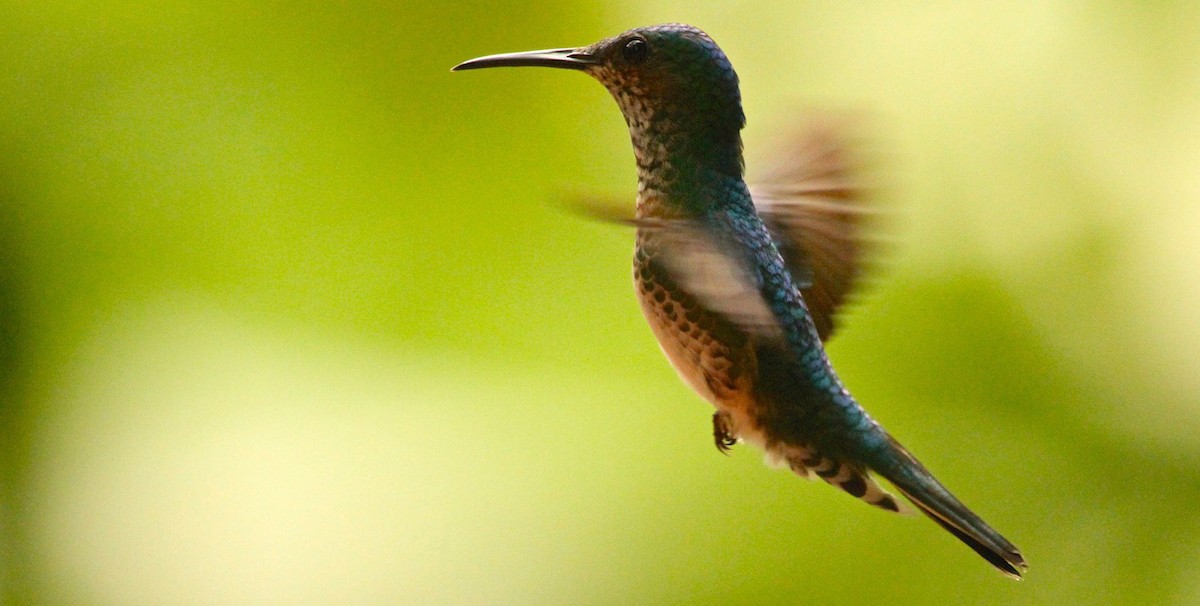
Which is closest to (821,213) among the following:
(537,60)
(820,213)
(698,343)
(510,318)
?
(820,213)

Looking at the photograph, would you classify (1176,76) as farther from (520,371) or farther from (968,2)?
(520,371)

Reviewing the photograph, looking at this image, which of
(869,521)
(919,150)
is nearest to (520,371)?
(869,521)

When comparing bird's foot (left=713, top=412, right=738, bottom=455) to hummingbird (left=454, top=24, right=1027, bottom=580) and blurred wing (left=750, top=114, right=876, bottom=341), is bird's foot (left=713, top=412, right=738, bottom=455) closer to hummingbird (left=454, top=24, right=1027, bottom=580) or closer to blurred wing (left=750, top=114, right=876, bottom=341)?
hummingbird (left=454, top=24, right=1027, bottom=580)

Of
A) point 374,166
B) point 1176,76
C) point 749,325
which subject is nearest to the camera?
point 749,325

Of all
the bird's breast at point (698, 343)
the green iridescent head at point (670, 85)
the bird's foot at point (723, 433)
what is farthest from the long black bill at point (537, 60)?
the bird's foot at point (723, 433)

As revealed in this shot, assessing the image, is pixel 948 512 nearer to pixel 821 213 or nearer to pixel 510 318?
pixel 821 213

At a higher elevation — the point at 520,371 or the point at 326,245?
the point at 326,245

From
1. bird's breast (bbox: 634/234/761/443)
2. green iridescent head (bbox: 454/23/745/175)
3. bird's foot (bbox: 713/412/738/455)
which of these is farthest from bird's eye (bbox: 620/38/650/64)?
bird's foot (bbox: 713/412/738/455)
